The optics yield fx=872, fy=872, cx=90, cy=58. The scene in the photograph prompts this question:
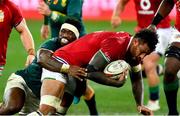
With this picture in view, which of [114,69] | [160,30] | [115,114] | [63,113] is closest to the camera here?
[114,69]

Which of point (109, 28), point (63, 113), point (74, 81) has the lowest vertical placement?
point (109, 28)

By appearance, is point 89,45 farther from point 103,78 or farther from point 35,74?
point 35,74

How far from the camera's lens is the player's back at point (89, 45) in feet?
31.0

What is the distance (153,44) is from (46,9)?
8.15ft

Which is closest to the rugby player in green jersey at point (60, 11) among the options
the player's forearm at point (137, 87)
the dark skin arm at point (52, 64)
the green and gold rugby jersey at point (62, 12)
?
the green and gold rugby jersey at point (62, 12)

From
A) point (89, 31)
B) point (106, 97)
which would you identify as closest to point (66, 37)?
point (106, 97)

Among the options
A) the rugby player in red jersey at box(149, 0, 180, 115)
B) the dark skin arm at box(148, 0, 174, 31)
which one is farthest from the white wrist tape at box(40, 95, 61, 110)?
the dark skin arm at box(148, 0, 174, 31)

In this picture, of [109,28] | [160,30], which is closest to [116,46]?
→ [160,30]

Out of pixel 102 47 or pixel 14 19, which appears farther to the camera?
pixel 14 19

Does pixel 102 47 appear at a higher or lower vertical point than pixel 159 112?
higher

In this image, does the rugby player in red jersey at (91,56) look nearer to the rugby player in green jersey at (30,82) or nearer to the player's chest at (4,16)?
the rugby player in green jersey at (30,82)

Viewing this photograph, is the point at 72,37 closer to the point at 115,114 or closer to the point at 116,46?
the point at 116,46

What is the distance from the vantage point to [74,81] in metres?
10.4

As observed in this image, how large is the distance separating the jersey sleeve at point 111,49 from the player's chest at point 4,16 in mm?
1746
